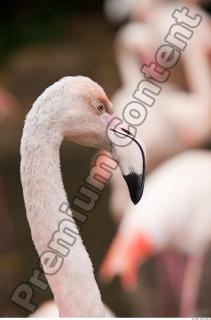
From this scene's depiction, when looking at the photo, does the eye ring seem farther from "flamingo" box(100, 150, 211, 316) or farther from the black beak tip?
"flamingo" box(100, 150, 211, 316)

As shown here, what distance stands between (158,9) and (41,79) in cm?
148

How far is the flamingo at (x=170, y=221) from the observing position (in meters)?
3.97

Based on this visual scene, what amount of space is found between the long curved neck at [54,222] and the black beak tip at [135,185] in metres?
0.15

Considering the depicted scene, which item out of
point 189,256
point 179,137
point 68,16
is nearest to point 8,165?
point 179,137

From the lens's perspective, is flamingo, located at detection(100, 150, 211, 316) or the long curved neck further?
flamingo, located at detection(100, 150, 211, 316)

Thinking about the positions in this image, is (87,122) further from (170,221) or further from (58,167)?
(170,221)

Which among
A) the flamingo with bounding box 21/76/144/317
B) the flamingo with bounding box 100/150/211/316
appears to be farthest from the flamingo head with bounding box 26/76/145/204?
the flamingo with bounding box 100/150/211/316

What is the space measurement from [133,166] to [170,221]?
2.24 m

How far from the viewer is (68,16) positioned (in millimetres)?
9406

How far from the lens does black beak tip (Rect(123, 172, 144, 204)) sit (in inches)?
72.1

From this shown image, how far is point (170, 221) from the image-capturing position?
4.05 meters

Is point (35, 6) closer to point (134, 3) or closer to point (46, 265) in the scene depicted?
point (134, 3)

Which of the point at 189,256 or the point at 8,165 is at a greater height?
the point at 8,165

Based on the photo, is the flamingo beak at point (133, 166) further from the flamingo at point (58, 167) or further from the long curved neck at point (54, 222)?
the long curved neck at point (54, 222)
